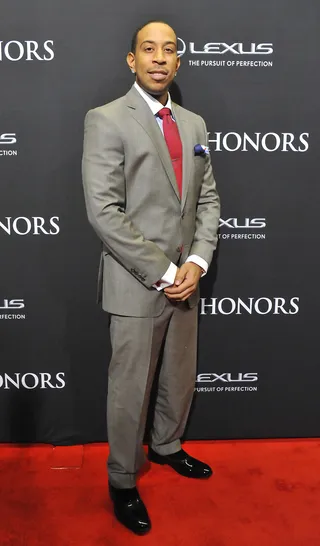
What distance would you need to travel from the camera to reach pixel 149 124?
6.68 feet

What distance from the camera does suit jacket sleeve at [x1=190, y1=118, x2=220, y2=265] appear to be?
87.4 inches

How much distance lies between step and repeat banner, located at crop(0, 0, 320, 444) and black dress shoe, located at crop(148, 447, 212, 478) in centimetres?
26

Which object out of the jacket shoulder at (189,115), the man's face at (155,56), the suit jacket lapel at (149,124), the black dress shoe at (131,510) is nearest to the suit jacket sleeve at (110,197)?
the suit jacket lapel at (149,124)

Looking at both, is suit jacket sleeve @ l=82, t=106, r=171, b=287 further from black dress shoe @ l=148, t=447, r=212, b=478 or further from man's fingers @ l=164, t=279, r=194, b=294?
black dress shoe @ l=148, t=447, r=212, b=478

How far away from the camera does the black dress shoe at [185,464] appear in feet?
8.17

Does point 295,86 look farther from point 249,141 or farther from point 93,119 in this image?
point 93,119

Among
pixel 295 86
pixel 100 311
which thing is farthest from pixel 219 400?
pixel 295 86

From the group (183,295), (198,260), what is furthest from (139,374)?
(198,260)

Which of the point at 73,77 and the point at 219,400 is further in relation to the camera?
the point at 219,400

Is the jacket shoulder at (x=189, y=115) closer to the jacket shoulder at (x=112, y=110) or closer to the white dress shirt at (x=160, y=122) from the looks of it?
the white dress shirt at (x=160, y=122)

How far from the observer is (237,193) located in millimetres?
2502

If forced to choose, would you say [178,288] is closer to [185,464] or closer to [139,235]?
[139,235]

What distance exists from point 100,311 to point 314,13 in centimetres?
154

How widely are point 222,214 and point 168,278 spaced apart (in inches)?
23.5
